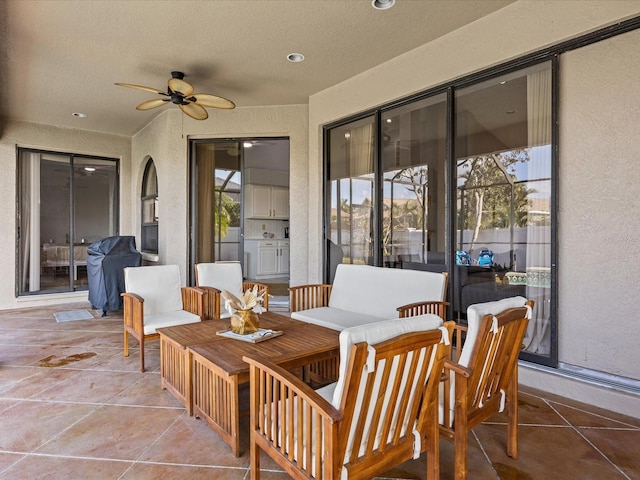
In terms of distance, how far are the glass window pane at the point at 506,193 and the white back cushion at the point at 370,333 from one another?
6.78 ft

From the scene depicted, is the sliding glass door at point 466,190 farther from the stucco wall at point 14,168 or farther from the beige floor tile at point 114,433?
the stucco wall at point 14,168

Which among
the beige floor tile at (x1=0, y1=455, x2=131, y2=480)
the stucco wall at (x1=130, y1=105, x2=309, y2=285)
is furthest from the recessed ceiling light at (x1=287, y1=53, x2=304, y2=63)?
the beige floor tile at (x1=0, y1=455, x2=131, y2=480)

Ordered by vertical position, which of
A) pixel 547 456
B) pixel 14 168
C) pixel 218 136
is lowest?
pixel 547 456

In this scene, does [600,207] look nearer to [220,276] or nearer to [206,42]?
[220,276]

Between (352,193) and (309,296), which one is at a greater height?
(352,193)

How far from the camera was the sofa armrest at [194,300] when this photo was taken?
11.9 ft

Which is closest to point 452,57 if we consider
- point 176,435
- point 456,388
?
point 456,388

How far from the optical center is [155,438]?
2180mm

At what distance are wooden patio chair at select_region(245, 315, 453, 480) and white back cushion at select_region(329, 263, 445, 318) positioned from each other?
1.65 meters

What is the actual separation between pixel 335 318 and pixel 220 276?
5.11 ft

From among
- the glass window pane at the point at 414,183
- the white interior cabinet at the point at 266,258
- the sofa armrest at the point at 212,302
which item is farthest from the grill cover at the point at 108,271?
the glass window pane at the point at 414,183

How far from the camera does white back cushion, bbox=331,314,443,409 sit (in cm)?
124

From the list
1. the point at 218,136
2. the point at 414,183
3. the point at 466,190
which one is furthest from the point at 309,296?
the point at 218,136

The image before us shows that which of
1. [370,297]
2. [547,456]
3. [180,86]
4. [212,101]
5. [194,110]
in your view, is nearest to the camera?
[547,456]
